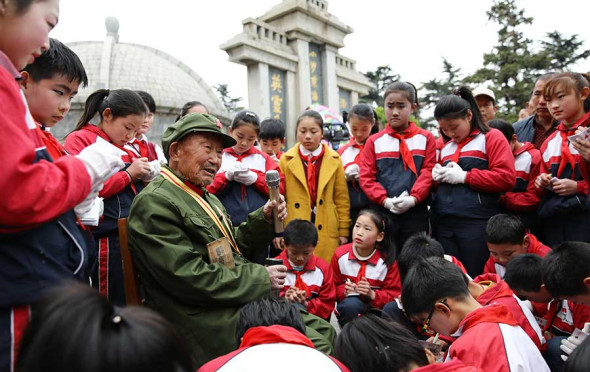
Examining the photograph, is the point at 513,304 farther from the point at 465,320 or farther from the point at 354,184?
the point at 354,184

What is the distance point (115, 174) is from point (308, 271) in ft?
6.06

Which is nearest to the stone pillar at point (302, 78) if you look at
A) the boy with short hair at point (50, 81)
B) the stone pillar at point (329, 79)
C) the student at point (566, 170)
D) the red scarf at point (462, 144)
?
the stone pillar at point (329, 79)

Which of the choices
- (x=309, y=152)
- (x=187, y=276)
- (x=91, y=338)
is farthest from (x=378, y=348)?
(x=309, y=152)

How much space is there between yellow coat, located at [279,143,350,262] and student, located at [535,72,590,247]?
1.91 meters

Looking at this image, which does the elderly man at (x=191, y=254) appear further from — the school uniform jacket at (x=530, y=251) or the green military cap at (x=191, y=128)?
the school uniform jacket at (x=530, y=251)

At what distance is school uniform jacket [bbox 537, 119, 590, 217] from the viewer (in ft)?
11.7

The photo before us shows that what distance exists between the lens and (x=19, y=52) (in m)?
1.42

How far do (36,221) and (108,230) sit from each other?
186cm

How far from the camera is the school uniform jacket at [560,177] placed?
3561mm

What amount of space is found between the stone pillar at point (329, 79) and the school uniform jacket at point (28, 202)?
15436 mm

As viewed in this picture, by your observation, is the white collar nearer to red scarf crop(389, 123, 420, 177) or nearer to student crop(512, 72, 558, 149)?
red scarf crop(389, 123, 420, 177)

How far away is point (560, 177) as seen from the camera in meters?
3.78

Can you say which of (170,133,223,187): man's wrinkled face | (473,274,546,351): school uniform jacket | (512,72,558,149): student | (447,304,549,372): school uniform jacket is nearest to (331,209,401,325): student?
(473,274,546,351): school uniform jacket

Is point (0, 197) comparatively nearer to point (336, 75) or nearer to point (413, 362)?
point (413, 362)
